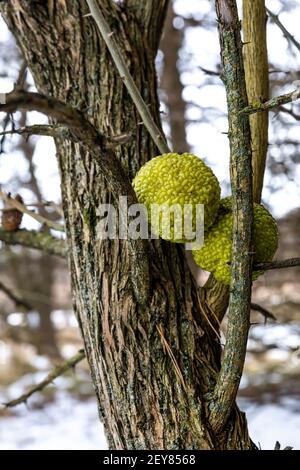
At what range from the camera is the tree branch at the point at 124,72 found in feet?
3.96

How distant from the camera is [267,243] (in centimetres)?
109

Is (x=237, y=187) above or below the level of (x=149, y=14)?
below

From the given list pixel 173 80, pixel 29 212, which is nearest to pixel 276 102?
pixel 29 212

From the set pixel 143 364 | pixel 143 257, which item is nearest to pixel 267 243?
pixel 143 257

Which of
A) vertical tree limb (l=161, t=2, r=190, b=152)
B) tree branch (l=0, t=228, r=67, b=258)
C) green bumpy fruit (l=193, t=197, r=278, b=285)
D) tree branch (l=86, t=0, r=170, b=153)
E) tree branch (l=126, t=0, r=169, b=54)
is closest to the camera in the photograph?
green bumpy fruit (l=193, t=197, r=278, b=285)

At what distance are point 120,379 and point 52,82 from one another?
792 mm

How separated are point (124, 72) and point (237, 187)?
45 centimetres

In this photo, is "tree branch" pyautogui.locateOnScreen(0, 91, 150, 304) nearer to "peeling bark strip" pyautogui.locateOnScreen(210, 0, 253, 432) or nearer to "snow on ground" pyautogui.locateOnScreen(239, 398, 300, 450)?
"peeling bark strip" pyautogui.locateOnScreen(210, 0, 253, 432)

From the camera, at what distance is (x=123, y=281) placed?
47.9 inches

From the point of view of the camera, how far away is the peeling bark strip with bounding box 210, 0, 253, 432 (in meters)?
0.94

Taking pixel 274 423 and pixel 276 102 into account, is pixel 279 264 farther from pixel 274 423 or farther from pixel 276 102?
pixel 274 423

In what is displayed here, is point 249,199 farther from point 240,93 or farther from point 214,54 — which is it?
point 214,54

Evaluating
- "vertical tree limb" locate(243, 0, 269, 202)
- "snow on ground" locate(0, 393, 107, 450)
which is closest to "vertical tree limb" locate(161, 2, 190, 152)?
"snow on ground" locate(0, 393, 107, 450)

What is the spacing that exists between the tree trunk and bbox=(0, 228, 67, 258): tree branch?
1.63 ft
